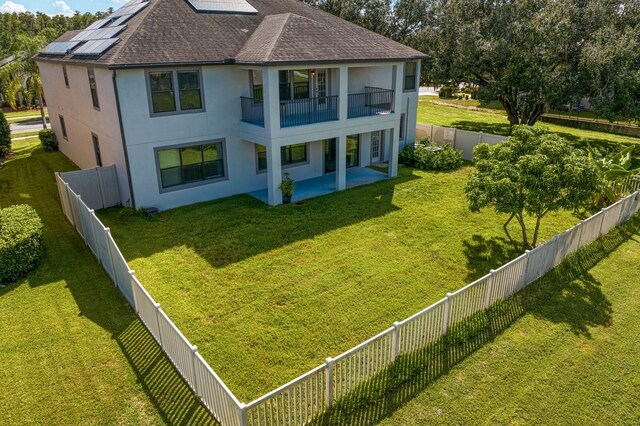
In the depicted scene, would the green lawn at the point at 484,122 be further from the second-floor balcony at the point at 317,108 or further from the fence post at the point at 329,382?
the fence post at the point at 329,382

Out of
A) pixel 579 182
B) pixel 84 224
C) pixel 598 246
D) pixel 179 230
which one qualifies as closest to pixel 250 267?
pixel 179 230

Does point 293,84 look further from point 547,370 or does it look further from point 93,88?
point 547,370

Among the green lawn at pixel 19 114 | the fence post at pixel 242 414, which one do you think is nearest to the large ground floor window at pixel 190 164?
the fence post at pixel 242 414

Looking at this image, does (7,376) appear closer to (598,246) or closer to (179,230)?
(179,230)

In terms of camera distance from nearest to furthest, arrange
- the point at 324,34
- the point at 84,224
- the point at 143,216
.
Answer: the point at 84,224
the point at 143,216
the point at 324,34

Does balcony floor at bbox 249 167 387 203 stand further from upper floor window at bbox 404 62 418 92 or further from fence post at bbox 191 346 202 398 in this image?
fence post at bbox 191 346 202 398

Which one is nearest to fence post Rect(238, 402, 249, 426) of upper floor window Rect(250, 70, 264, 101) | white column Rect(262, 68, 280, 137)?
white column Rect(262, 68, 280, 137)
